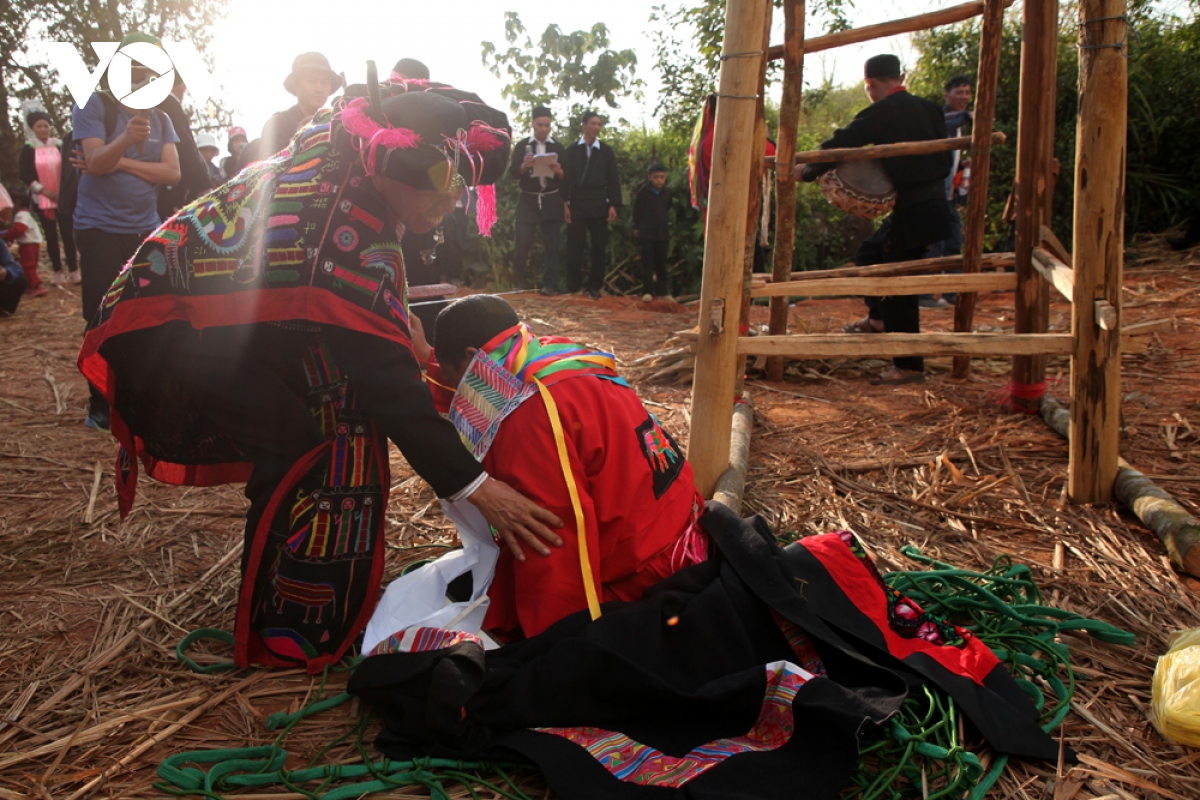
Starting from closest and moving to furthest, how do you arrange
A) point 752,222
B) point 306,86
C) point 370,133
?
point 370,133, point 752,222, point 306,86

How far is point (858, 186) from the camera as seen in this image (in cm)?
480

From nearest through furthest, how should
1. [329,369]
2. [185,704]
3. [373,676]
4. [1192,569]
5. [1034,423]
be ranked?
[373,676]
[185,704]
[329,369]
[1192,569]
[1034,423]

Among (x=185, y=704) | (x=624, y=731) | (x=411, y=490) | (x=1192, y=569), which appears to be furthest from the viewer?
(x=411, y=490)

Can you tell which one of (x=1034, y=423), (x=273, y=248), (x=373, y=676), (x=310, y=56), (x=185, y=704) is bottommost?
(x=185, y=704)

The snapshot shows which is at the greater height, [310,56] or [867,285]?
[310,56]

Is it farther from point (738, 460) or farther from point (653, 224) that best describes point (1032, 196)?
point (653, 224)

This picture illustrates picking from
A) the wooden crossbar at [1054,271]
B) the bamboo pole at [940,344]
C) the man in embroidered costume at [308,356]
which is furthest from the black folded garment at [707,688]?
the wooden crossbar at [1054,271]

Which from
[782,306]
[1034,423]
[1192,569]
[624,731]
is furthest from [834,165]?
[624,731]

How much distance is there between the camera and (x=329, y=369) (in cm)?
219

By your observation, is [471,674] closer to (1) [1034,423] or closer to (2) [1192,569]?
(2) [1192,569]

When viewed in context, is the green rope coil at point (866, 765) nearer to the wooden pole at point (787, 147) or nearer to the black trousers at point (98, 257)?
the wooden pole at point (787, 147)

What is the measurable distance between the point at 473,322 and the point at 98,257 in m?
3.02

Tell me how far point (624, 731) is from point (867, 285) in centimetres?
305

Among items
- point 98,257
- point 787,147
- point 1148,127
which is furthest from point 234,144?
point 1148,127
